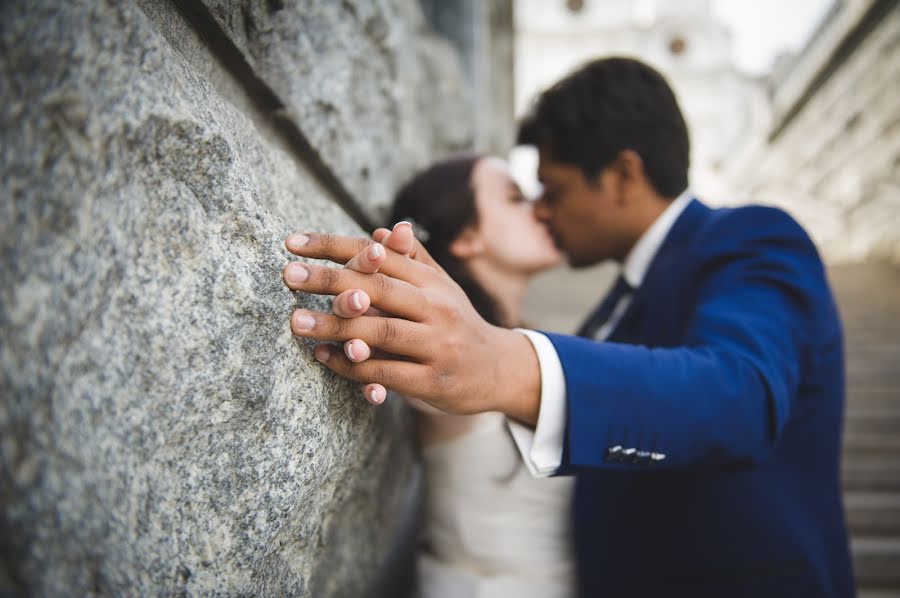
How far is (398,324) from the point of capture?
0.62m

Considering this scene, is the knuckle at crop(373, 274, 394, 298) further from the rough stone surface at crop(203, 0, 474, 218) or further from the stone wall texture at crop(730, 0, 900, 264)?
the stone wall texture at crop(730, 0, 900, 264)

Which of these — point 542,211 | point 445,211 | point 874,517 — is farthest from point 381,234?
point 874,517

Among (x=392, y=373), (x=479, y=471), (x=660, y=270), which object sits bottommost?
(x=479, y=471)

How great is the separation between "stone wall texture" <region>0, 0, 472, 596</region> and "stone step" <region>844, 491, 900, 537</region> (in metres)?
2.79

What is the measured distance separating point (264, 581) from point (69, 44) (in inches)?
25.9

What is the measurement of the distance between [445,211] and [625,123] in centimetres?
65

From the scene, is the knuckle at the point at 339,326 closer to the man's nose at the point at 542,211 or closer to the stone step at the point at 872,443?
the man's nose at the point at 542,211

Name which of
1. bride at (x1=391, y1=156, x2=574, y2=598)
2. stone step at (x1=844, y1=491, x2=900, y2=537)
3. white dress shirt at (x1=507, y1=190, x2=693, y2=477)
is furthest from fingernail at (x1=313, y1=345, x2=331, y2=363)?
stone step at (x1=844, y1=491, x2=900, y2=537)

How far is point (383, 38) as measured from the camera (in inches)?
55.0

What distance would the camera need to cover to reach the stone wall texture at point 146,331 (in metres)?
0.48

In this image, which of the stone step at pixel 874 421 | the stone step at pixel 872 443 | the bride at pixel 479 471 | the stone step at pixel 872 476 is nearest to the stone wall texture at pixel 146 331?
the bride at pixel 479 471

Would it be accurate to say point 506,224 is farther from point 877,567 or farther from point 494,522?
point 877,567

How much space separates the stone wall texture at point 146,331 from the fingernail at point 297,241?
28mm

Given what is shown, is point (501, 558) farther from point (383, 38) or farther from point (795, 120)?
point (795, 120)
